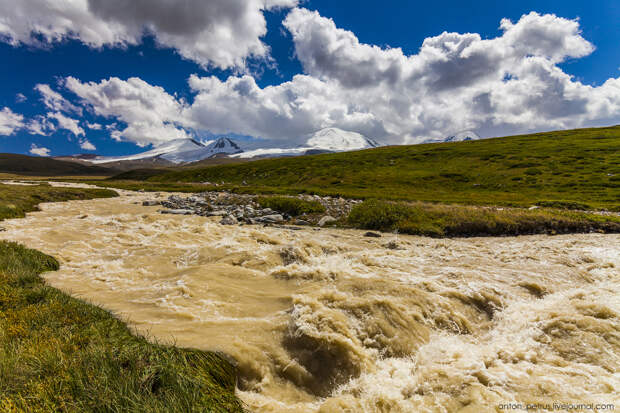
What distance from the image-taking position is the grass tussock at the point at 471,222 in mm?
17297

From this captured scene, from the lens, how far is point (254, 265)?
10.5m

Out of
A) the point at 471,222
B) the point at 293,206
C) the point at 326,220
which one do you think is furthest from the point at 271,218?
the point at 471,222

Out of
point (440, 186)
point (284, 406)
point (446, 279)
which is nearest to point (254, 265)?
point (284, 406)

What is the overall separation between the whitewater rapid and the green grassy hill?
1968 centimetres

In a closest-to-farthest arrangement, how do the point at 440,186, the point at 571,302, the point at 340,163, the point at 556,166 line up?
the point at 571,302, the point at 440,186, the point at 556,166, the point at 340,163

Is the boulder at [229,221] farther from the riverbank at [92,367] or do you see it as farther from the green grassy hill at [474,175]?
the green grassy hill at [474,175]

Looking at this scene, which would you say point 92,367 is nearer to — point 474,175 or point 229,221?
point 229,221

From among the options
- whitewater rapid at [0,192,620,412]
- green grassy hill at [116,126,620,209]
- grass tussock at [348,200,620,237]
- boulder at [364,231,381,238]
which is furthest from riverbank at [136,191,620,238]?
green grassy hill at [116,126,620,209]

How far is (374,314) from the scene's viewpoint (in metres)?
6.57

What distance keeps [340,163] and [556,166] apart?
45327 mm

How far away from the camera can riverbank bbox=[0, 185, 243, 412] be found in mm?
2932

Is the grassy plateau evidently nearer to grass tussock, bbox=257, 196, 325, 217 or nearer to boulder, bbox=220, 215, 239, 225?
grass tussock, bbox=257, 196, 325, 217

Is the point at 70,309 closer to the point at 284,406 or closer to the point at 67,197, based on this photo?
the point at 284,406

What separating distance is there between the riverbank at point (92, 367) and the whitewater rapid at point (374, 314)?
687 millimetres
